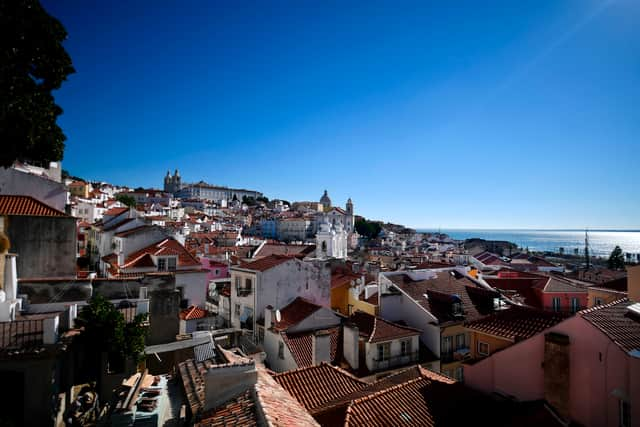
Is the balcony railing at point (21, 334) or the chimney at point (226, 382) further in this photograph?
the balcony railing at point (21, 334)

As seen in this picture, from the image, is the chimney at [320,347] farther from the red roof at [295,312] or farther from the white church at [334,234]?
the white church at [334,234]

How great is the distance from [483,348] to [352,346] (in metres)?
5.32

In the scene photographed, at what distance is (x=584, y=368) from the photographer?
7844 mm

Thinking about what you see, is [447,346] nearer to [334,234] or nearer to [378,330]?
[378,330]

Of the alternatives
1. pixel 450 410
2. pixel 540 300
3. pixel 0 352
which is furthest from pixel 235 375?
pixel 540 300

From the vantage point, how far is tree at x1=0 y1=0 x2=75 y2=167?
8672mm

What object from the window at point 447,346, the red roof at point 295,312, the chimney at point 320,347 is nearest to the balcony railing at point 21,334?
the chimney at point 320,347

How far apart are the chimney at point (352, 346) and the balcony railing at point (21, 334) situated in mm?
10498

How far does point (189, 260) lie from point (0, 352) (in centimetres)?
1455

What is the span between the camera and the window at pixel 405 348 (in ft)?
54.8

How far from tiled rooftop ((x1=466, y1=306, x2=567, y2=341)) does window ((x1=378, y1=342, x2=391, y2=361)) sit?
471 centimetres

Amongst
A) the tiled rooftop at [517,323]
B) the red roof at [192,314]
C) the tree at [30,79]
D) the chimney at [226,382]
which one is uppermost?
the tree at [30,79]

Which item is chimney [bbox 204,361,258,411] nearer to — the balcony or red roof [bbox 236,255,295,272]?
red roof [bbox 236,255,295,272]

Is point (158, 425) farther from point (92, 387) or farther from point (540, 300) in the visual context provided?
point (540, 300)
